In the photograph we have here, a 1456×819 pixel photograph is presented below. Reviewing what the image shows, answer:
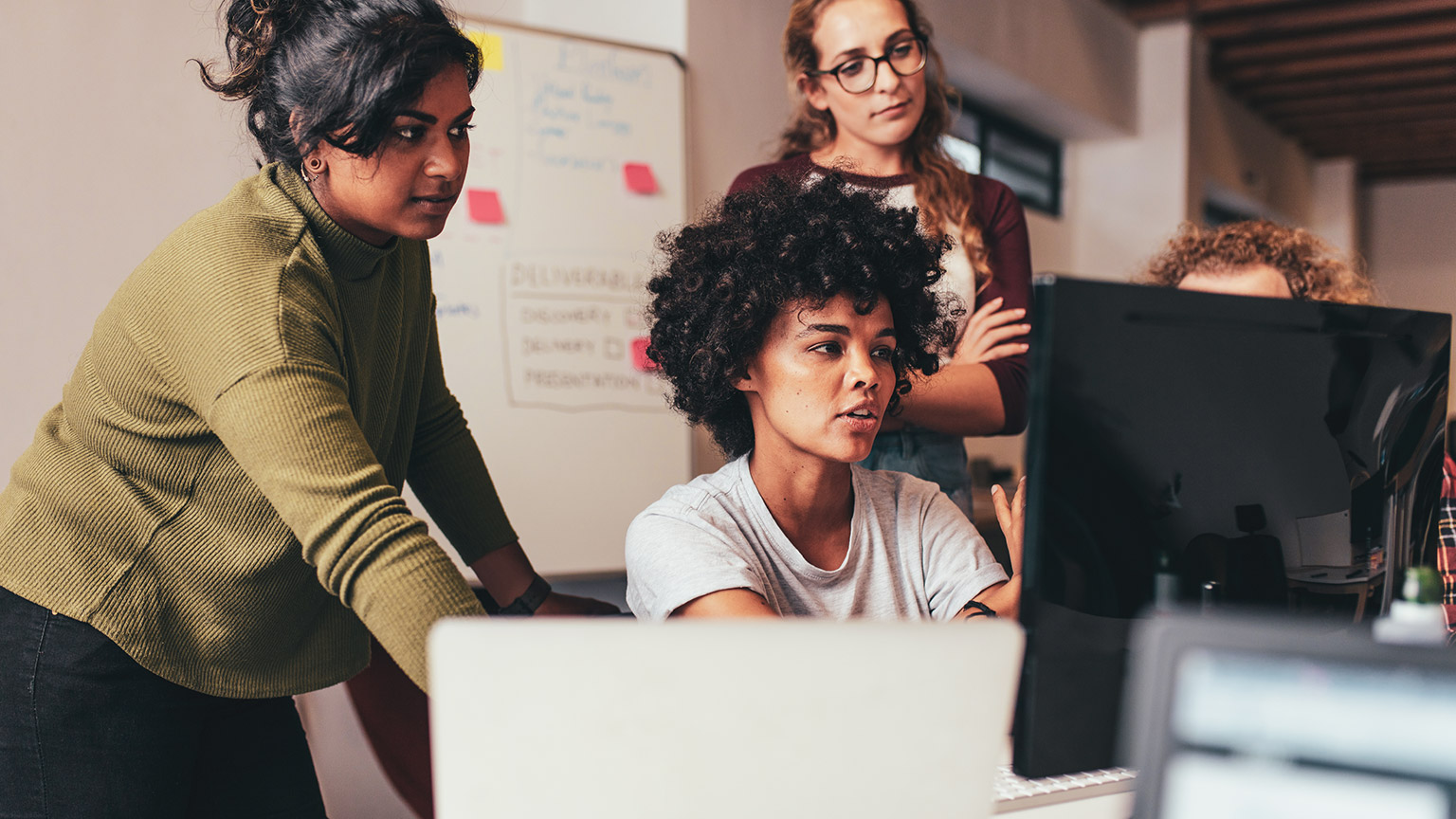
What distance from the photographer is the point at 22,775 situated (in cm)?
104

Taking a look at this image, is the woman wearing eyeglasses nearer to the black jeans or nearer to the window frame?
the black jeans

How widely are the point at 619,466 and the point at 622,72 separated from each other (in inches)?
41.8


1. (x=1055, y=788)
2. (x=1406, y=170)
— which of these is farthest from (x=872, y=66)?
(x=1406, y=170)

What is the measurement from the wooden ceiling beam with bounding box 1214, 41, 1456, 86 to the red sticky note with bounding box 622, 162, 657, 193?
4.71 m

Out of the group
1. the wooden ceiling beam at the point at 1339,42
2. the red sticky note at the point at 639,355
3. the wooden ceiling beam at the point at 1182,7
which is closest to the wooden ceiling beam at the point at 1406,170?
the wooden ceiling beam at the point at 1339,42

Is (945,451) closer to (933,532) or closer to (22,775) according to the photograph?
(933,532)

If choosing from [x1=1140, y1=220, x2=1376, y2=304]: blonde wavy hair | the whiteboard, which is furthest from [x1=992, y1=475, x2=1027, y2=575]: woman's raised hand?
the whiteboard

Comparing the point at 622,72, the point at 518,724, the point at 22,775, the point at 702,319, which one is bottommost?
the point at 22,775

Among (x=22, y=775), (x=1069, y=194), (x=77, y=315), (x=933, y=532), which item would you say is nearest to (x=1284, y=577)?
(x=933, y=532)

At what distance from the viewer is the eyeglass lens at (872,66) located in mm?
1612

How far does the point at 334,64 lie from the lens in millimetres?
988

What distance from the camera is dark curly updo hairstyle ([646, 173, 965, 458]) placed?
1245mm

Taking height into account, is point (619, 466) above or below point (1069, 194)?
below

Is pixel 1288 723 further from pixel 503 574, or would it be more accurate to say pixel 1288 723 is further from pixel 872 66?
pixel 872 66
